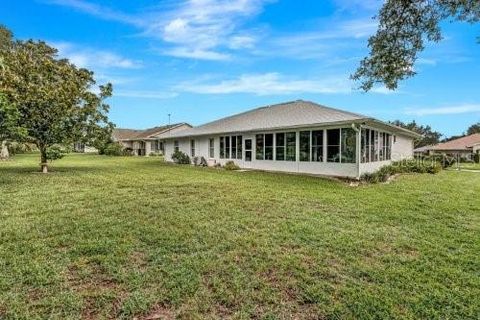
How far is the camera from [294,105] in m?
22.6

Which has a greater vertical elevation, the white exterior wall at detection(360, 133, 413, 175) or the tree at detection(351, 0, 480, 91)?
the tree at detection(351, 0, 480, 91)

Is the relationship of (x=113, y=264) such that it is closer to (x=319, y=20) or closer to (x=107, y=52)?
(x=319, y=20)

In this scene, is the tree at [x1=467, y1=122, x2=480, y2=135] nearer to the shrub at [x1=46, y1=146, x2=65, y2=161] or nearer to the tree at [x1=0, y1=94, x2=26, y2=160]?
the shrub at [x1=46, y1=146, x2=65, y2=161]

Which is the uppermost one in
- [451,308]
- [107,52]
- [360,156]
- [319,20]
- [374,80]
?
[107,52]

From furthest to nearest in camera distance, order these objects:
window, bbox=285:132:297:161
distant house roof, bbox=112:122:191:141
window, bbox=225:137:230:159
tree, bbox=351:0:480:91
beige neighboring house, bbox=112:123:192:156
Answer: distant house roof, bbox=112:122:191:141 → beige neighboring house, bbox=112:123:192:156 → window, bbox=225:137:230:159 → window, bbox=285:132:297:161 → tree, bbox=351:0:480:91

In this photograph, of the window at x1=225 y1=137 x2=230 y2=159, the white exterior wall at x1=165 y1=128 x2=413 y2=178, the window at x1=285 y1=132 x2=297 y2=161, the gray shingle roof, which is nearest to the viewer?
the white exterior wall at x1=165 y1=128 x2=413 y2=178

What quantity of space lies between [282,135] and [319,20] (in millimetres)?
7415

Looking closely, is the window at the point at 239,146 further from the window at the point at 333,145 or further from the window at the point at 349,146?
the window at the point at 349,146

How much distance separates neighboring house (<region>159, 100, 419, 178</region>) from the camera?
15375 mm

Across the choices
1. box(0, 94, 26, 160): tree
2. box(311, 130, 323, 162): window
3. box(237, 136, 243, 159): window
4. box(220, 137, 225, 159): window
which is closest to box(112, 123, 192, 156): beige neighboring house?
box(220, 137, 225, 159): window

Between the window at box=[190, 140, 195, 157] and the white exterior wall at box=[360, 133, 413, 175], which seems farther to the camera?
the window at box=[190, 140, 195, 157]

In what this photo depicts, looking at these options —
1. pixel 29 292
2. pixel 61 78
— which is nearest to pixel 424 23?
pixel 29 292

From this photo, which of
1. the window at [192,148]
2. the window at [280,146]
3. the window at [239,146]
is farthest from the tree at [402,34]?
the window at [192,148]

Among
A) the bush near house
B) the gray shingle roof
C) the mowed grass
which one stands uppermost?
the gray shingle roof
